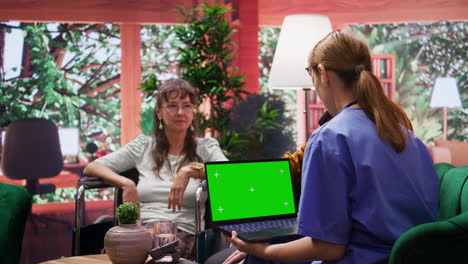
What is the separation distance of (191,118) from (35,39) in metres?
3.27

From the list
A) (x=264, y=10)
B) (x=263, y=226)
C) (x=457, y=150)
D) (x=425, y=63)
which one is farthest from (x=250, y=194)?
(x=425, y=63)

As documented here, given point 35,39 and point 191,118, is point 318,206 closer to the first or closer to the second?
point 191,118

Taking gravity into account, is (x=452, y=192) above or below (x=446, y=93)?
below

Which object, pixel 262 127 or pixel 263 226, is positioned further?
pixel 262 127

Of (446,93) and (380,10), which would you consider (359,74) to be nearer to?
(380,10)

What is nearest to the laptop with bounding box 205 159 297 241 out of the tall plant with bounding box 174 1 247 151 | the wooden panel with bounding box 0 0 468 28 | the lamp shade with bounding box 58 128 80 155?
the tall plant with bounding box 174 1 247 151

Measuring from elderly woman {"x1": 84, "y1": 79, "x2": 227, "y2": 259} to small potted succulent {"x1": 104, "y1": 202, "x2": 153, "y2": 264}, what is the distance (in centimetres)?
65

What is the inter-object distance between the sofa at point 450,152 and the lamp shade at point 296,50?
3.00m

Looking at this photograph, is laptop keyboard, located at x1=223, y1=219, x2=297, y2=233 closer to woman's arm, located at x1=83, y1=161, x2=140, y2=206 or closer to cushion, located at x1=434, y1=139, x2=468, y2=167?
woman's arm, located at x1=83, y1=161, x2=140, y2=206

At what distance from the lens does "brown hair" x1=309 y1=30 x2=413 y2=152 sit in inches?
53.6

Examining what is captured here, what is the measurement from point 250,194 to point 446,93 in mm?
4319

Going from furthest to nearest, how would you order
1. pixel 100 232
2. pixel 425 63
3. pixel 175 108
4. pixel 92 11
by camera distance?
1. pixel 425 63
2. pixel 92 11
3. pixel 175 108
4. pixel 100 232

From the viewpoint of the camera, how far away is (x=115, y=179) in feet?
8.72

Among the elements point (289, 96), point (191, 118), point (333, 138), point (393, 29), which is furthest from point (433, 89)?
point (333, 138)
